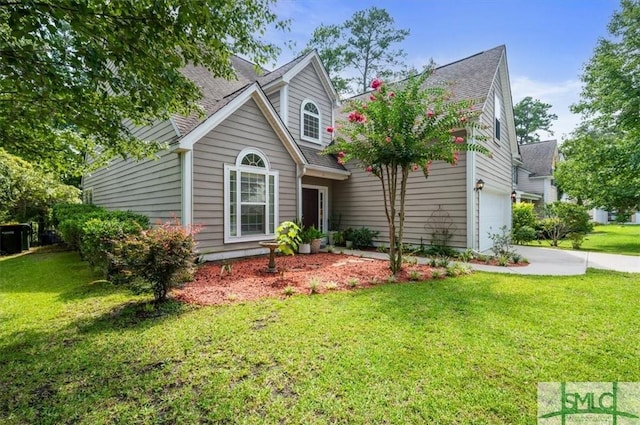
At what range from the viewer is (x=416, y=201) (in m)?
10.5

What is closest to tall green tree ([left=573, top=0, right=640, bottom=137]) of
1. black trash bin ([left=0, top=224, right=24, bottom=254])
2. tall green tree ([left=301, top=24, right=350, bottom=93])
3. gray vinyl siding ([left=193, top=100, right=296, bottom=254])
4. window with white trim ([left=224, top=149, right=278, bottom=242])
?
tall green tree ([left=301, top=24, right=350, bottom=93])

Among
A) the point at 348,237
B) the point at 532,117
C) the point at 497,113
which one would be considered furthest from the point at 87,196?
the point at 532,117

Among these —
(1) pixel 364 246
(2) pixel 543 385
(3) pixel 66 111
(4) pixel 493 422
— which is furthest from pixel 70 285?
(1) pixel 364 246

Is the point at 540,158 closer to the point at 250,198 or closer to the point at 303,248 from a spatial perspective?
the point at 303,248

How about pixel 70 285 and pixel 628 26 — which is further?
pixel 628 26

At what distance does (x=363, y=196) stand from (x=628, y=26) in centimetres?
1586

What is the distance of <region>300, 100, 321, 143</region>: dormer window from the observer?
11.3 meters

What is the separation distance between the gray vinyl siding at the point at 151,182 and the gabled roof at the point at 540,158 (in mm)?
26846

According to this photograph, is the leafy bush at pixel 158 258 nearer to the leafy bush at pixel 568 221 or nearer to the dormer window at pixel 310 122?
the dormer window at pixel 310 122

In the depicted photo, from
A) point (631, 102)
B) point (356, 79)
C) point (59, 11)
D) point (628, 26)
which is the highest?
point (356, 79)

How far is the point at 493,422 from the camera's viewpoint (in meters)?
2.14

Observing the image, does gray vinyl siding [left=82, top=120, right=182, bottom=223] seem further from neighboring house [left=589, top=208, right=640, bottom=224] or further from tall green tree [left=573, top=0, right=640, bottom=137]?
neighboring house [left=589, top=208, right=640, bottom=224]

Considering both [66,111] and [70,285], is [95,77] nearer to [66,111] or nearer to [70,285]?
[66,111]

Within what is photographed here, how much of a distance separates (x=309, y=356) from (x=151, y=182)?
25.1 feet
